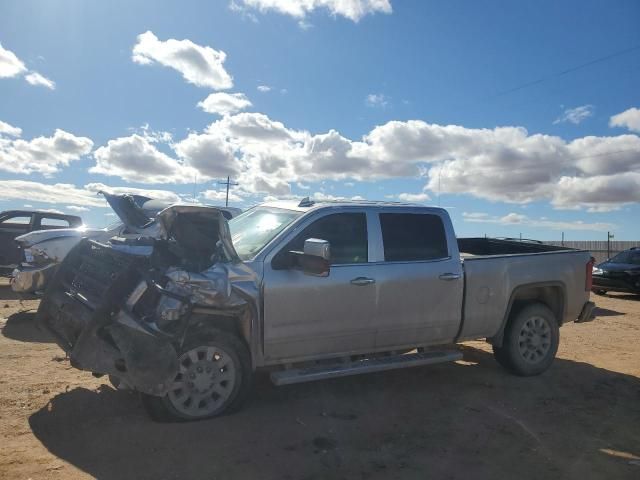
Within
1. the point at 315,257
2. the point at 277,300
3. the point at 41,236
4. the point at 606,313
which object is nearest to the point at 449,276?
the point at 315,257

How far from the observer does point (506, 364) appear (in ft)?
21.8

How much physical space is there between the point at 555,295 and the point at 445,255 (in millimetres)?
1920

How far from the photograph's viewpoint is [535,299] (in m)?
6.90

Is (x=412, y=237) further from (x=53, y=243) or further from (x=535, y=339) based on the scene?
(x=53, y=243)

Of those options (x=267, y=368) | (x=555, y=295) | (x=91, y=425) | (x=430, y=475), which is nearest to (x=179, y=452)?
(x=91, y=425)

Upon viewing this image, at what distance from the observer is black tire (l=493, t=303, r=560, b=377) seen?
258 inches

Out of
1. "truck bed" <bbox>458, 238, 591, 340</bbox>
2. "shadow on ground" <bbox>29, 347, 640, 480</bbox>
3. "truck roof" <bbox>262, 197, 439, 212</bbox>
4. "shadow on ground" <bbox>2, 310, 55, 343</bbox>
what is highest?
"truck roof" <bbox>262, 197, 439, 212</bbox>

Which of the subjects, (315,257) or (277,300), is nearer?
(315,257)

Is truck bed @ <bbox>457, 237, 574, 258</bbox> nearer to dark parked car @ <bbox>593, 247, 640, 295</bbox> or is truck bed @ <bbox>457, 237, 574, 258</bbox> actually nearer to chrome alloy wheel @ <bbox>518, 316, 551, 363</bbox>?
chrome alloy wheel @ <bbox>518, 316, 551, 363</bbox>

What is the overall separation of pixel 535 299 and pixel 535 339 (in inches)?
20.6

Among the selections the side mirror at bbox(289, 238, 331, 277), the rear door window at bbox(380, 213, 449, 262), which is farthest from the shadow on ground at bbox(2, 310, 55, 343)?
the rear door window at bbox(380, 213, 449, 262)

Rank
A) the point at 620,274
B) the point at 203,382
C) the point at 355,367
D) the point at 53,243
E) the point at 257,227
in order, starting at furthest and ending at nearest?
1. the point at 620,274
2. the point at 53,243
3. the point at 257,227
4. the point at 355,367
5. the point at 203,382

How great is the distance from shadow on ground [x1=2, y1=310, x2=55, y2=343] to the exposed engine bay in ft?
8.17

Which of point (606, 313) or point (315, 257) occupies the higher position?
point (315, 257)
